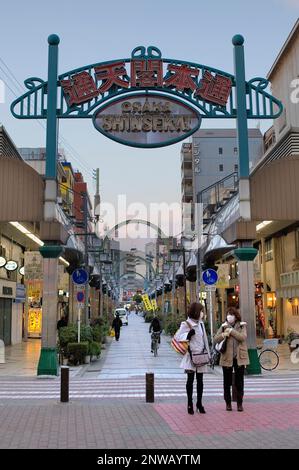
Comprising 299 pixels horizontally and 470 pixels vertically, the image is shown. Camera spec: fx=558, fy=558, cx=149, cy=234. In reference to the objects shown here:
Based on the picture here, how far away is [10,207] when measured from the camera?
1820 centimetres

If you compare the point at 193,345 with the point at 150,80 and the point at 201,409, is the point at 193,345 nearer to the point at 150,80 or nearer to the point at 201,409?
the point at 201,409

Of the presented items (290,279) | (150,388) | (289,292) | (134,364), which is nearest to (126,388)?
(150,388)

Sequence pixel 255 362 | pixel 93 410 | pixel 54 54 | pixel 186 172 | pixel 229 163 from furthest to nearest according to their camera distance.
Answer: pixel 186 172, pixel 229 163, pixel 54 54, pixel 255 362, pixel 93 410

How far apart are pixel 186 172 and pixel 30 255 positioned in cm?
8086

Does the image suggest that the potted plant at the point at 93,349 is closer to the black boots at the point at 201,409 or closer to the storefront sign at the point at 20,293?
the storefront sign at the point at 20,293

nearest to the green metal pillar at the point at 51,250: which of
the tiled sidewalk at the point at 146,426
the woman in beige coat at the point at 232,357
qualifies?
the tiled sidewalk at the point at 146,426

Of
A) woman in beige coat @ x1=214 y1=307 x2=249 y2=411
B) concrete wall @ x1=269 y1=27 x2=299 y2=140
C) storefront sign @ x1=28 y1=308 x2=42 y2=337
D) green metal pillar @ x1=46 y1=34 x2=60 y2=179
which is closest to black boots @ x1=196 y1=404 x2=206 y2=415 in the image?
woman in beige coat @ x1=214 y1=307 x2=249 y2=411

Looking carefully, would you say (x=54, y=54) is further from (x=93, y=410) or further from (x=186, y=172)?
(x=186, y=172)

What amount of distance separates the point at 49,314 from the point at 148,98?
8.17 meters

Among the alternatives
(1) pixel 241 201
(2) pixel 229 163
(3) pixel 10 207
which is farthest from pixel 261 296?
(2) pixel 229 163

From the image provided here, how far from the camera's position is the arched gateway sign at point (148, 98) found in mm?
18875

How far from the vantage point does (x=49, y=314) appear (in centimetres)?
1791

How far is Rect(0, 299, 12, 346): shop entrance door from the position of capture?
3122 centimetres

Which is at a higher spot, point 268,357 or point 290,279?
point 290,279
